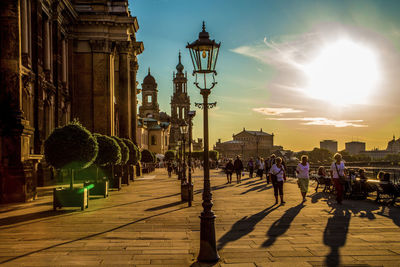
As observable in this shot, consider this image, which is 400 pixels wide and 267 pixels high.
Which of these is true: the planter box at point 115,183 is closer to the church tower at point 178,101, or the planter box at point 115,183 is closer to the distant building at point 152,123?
the distant building at point 152,123

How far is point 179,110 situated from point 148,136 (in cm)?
2825

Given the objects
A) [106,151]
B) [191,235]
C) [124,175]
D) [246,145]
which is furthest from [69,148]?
[246,145]

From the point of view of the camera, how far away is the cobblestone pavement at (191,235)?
7.14 metres

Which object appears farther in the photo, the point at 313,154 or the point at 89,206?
the point at 313,154

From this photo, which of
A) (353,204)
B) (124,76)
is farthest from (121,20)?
(353,204)

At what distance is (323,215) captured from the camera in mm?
12250

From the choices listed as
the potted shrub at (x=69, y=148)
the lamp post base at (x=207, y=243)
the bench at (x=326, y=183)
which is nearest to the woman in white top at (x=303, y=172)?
the bench at (x=326, y=183)

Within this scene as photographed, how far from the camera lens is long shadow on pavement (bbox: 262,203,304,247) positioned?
8.69 m

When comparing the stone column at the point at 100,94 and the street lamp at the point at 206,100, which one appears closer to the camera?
the street lamp at the point at 206,100

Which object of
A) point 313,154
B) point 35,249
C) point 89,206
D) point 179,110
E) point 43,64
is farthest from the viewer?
point 313,154

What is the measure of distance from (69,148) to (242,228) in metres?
7.13

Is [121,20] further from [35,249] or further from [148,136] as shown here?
[148,136]

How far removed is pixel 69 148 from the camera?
1461 centimetres

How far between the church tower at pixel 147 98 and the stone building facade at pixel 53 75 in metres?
78.9
